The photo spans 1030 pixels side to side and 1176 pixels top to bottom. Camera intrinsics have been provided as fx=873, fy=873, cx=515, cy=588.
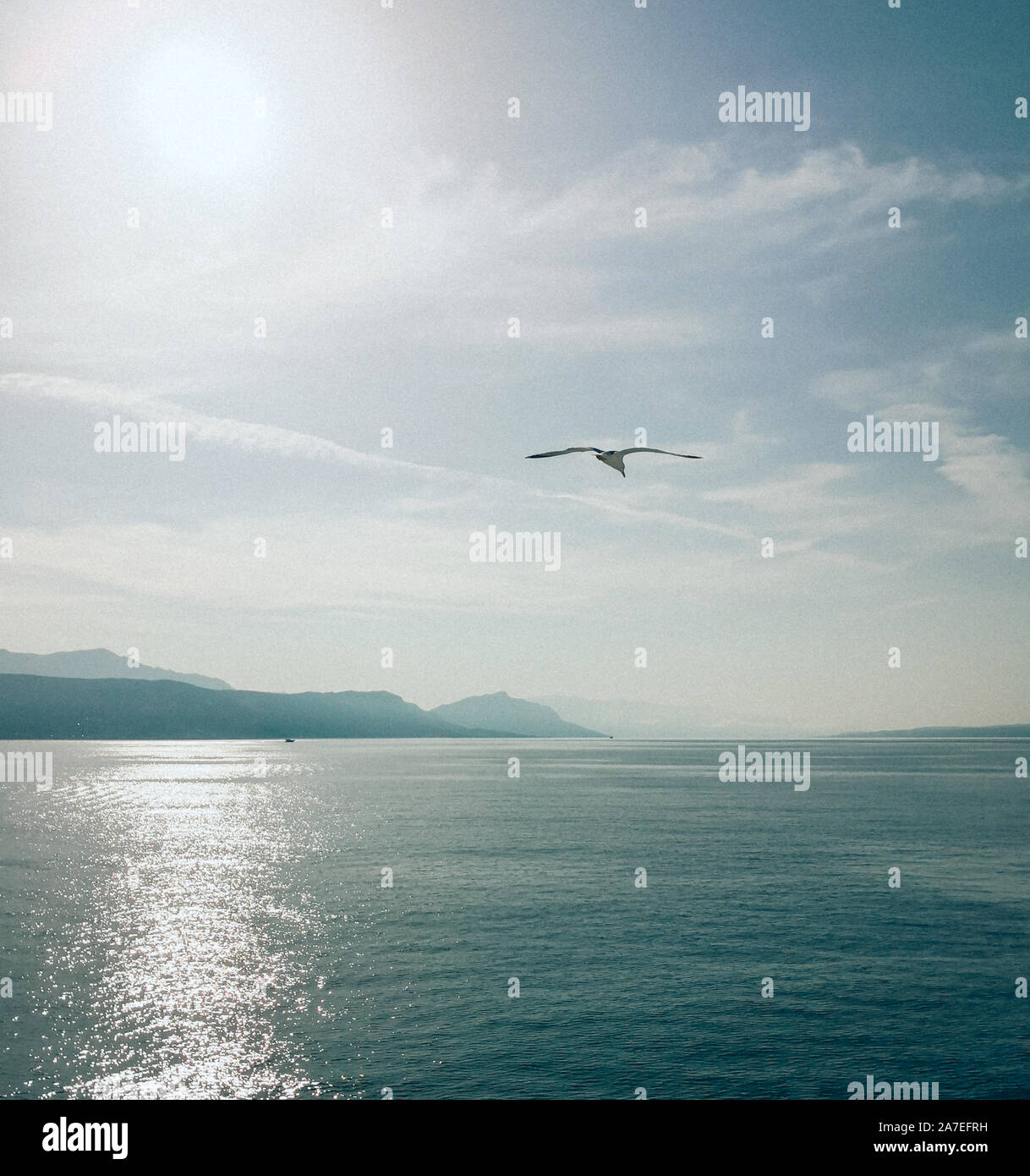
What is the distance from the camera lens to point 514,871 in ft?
363

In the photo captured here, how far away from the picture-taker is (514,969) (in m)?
70.9

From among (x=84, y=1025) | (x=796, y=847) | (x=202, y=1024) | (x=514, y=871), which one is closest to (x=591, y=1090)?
(x=202, y=1024)

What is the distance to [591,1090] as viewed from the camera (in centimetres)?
4994

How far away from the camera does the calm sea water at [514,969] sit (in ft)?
174

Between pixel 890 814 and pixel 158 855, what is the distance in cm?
13408

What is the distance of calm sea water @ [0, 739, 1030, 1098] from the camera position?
174ft

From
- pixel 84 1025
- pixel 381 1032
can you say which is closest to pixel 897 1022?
pixel 381 1032

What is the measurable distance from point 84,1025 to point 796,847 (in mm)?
101293

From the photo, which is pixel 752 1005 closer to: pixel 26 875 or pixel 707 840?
pixel 707 840
